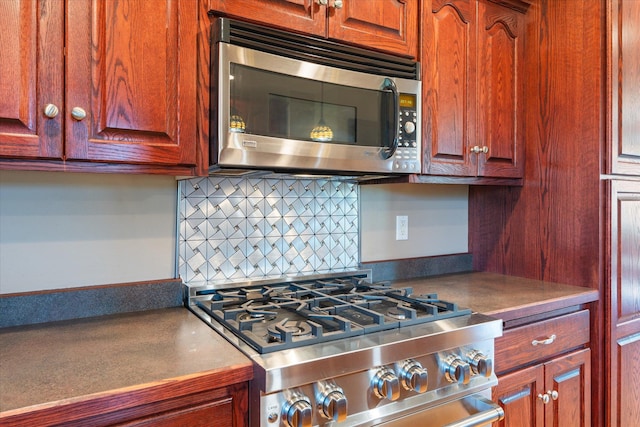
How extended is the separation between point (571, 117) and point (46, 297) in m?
1.99

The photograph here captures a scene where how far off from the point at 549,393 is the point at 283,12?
5.14 feet

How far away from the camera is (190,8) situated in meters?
1.21

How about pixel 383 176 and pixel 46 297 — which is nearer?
pixel 46 297

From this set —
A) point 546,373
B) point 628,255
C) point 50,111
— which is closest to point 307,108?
point 50,111

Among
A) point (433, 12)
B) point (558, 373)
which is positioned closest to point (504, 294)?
point (558, 373)

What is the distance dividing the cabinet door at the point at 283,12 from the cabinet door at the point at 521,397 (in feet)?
4.20

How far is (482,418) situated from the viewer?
124 centimetres

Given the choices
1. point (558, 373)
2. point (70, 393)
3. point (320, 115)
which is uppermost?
point (320, 115)

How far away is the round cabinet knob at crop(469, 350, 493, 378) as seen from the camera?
4.04 feet

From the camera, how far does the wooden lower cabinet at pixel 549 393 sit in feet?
4.77

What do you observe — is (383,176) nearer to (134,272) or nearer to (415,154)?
(415,154)

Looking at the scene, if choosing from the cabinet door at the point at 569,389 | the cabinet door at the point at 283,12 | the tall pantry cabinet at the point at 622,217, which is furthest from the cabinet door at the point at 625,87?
the cabinet door at the point at 283,12

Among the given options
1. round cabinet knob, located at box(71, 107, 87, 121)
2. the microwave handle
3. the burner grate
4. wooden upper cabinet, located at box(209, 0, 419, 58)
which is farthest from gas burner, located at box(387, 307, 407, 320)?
round cabinet knob, located at box(71, 107, 87, 121)

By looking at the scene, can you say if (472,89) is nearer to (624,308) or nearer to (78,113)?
(624,308)
